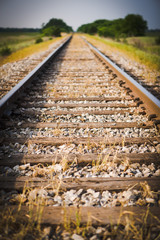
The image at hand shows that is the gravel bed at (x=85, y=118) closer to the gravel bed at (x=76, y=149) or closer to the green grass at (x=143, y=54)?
the gravel bed at (x=76, y=149)

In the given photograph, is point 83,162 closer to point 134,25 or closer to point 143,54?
point 143,54

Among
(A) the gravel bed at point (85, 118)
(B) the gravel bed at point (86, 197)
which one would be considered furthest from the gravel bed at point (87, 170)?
(A) the gravel bed at point (85, 118)

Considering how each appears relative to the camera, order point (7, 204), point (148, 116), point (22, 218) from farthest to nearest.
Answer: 1. point (148, 116)
2. point (7, 204)
3. point (22, 218)

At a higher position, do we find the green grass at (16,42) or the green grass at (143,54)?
the green grass at (16,42)

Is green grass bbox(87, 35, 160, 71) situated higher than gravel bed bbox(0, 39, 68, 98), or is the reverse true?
green grass bbox(87, 35, 160, 71)

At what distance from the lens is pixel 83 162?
63.4 inches

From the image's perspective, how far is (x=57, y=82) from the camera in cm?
396

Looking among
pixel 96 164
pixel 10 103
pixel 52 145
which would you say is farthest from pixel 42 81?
pixel 96 164

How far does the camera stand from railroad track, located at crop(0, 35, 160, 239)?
109 cm

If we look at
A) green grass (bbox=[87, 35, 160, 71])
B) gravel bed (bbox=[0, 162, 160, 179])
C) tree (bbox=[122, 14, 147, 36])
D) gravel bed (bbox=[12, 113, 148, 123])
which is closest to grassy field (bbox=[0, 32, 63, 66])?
green grass (bbox=[87, 35, 160, 71])

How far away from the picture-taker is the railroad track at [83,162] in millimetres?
1091

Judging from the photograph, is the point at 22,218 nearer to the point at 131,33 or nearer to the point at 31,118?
the point at 31,118

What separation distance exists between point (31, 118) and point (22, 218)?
1.59 metres

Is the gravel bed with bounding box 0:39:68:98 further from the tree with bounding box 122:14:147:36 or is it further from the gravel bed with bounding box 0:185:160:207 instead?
the tree with bounding box 122:14:147:36
